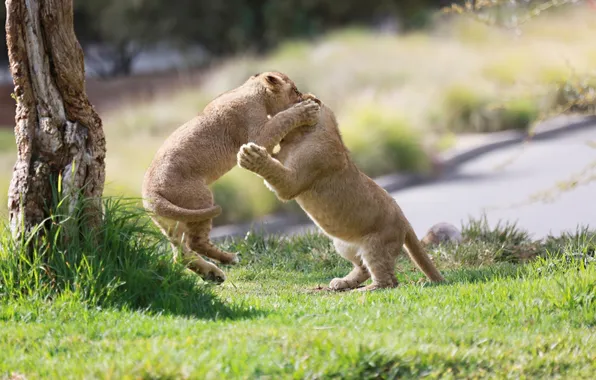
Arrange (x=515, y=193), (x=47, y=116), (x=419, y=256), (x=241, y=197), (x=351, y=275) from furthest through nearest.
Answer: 1. (x=515, y=193)
2. (x=241, y=197)
3. (x=351, y=275)
4. (x=419, y=256)
5. (x=47, y=116)

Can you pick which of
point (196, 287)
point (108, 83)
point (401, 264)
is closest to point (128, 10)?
point (108, 83)

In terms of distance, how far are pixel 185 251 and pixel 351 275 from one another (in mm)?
1404

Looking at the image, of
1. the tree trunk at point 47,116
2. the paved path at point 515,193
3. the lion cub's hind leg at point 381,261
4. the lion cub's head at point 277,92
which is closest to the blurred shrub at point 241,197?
the paved path at point 515,193

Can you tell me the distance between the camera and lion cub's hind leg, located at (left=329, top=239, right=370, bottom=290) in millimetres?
7500

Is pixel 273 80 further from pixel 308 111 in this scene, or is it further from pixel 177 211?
pixel 177 211

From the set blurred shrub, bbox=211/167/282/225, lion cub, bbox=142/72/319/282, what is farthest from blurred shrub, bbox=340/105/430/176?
lion cub, bbox=142/72/319/282

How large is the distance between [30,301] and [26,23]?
185cm

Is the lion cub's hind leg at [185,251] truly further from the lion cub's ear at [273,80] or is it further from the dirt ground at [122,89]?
the dirt ground at [122,89]

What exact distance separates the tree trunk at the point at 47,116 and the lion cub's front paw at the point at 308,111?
64.0 inches

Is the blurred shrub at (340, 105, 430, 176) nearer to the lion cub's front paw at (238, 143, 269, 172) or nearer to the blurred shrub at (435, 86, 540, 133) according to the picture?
the blurred shrub at (435, 86, 540, 133)

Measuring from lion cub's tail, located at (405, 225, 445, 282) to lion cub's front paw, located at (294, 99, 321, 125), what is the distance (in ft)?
3.68

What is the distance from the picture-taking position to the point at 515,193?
14758mm

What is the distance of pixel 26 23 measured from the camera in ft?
20.8

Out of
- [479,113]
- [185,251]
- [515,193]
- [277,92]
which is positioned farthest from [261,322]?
[479,113]
